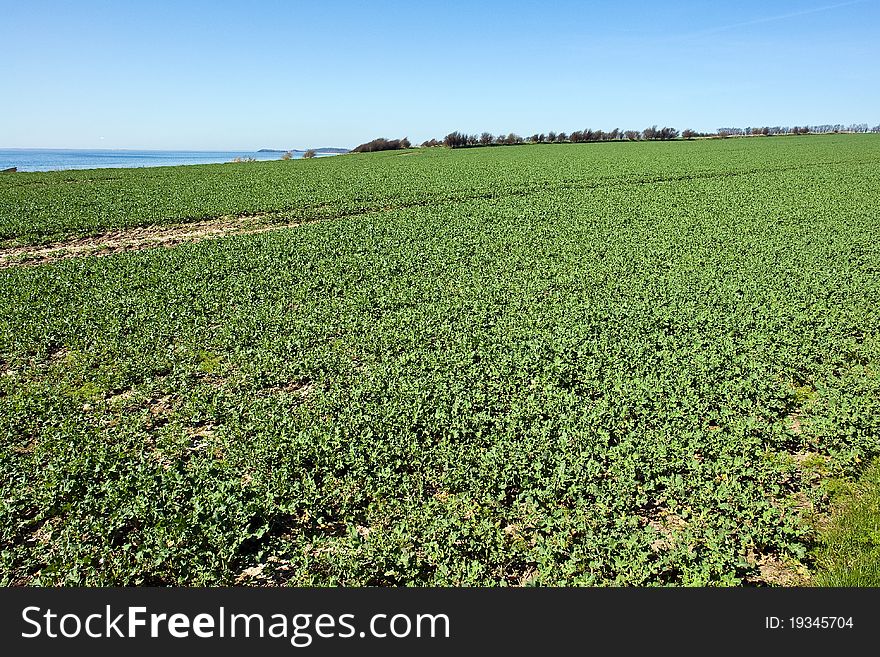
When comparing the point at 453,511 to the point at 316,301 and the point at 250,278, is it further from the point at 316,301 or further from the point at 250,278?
the point at 250,278

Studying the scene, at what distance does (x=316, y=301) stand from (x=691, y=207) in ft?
56.0

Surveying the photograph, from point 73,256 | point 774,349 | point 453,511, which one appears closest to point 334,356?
point 453,511

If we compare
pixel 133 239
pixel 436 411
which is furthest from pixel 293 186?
pixel 436 411

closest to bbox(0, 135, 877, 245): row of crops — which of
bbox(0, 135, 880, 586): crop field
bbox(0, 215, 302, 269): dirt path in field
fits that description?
bbox(0, 215, 302, 269): dirt path in field

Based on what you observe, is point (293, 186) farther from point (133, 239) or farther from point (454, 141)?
point (454, 141)

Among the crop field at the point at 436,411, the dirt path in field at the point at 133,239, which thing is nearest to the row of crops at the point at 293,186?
the dirt path in field at the point at 133,239

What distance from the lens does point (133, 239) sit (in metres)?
17.3

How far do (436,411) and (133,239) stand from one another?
14982mm

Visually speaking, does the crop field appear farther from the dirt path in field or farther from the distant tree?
the distant tree

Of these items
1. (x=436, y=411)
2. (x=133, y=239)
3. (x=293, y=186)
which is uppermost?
(x=293, y=186)

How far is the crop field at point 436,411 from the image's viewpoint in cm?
469

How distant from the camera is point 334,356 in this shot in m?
8.45

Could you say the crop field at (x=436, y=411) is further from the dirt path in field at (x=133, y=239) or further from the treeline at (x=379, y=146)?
the treeline at (x=379, y=146)

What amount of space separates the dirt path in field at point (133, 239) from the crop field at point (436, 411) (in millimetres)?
1265
